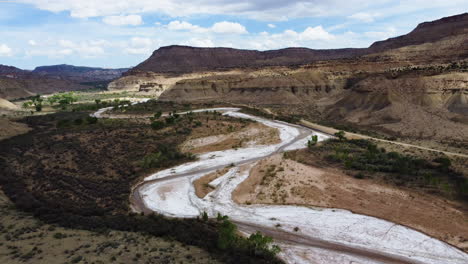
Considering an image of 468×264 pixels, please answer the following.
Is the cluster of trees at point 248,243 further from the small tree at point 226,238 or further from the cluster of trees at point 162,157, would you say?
the cluster of trees at point 162,157

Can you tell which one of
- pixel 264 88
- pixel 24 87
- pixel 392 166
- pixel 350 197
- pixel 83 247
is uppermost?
pixel 24 87

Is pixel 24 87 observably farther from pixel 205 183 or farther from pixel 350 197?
pixel 350 197

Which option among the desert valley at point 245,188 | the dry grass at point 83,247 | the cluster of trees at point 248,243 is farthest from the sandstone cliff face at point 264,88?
the dry grass at point 83,247

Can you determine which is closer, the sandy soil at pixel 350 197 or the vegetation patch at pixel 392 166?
the sandy soil at pixel 350 197

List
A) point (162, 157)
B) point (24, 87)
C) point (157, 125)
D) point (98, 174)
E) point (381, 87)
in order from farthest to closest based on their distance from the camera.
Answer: point (24, 87)
point (381, 87)
point (157, 125)
point (162, 157)
point (98, 174)

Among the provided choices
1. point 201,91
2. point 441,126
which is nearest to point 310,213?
point 441,126

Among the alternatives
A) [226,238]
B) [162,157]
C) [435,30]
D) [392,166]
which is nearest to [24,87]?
[162,157]

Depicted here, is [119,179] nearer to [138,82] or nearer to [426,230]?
[426,230]
